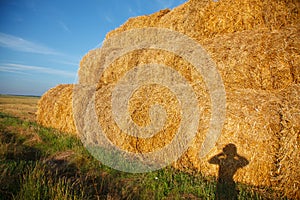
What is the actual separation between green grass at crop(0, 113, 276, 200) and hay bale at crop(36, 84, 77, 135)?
3.26 m

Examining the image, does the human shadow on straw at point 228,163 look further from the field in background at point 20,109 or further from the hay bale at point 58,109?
the field in background at point 20,109

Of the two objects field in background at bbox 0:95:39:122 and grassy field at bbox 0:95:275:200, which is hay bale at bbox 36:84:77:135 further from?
grassy field at bbox 0:95:275:200

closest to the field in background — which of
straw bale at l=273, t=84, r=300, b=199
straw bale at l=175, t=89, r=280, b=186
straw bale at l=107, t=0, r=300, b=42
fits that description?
straw bale at l=107, t=0, r=300, b=42

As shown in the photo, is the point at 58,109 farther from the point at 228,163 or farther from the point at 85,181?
the point at 228,163

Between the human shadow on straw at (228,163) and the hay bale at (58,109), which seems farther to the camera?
the hay bale at (58,109)

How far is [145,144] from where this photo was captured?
21.1 feet

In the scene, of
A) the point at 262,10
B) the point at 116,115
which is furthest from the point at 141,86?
the point at 262,10

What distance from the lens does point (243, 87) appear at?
6.37m

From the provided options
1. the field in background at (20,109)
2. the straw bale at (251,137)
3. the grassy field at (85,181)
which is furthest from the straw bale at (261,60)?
the field in background at (20,109)

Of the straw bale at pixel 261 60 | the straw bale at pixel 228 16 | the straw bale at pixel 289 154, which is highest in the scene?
the straw bale at pixel 228 16

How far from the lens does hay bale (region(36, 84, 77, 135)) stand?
9.75 metres

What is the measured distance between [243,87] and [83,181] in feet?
15.6

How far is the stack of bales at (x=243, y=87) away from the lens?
4.47m

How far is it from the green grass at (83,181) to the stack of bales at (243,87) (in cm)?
65
